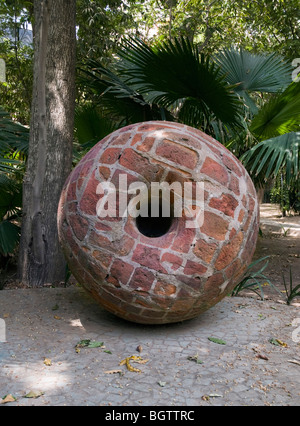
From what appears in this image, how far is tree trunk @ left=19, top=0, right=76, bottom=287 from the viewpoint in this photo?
14.7ft

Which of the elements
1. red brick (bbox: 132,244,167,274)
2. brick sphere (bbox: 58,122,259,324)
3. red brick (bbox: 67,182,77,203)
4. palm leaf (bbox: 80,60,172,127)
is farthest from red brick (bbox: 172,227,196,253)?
palm leaf (bbox: 80,60,172,127)

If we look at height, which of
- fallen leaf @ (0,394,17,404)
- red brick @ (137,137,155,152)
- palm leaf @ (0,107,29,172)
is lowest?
fallen leaf @ (0,394,17,404)

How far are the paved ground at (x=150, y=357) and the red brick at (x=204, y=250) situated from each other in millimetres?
632

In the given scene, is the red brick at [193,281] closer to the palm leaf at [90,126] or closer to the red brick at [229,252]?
the red brick at [229,252]

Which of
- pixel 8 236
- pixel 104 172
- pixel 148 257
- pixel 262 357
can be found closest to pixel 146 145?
pixel 104 172

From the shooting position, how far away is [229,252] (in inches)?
113

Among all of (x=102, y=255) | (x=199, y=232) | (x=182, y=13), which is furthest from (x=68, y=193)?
(x=182, y=13)

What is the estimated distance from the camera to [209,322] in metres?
3.38

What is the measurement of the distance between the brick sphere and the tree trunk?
1523 mm

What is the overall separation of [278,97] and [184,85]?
113 cm

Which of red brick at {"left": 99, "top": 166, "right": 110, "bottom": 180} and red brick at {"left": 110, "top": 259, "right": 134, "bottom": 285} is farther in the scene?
red brick at {"left": 99, "top": 166, "right": 110, "bottom": 180}

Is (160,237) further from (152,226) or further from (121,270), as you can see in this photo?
(152,226)

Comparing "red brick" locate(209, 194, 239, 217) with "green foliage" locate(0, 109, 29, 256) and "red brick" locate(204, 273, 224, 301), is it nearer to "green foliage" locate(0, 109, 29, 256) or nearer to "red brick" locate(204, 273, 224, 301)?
"red brick" locate(204, 273, 224, 301)

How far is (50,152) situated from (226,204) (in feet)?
7.83
